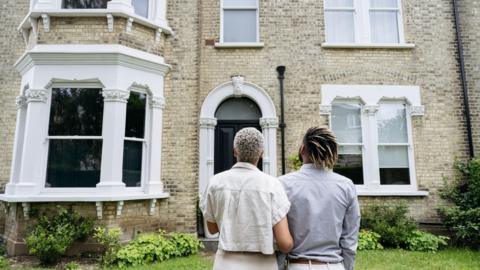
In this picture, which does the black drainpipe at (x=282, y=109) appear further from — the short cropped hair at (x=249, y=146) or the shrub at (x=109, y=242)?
the short cropped hair at (x=249, y=146)

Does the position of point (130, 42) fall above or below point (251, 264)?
above

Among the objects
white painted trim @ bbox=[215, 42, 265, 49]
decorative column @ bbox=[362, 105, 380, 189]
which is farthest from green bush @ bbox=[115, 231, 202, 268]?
white painted trim @ bbox=[215, 42, 265, 49]

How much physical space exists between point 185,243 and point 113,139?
2.48 metres

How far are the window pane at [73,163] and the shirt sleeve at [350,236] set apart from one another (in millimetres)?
5089

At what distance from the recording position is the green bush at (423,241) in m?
6.38

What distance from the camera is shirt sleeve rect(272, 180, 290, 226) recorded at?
197cm

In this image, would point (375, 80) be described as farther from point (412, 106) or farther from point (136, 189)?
point (136, 189)

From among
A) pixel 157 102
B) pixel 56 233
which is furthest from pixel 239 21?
pixel 56 233

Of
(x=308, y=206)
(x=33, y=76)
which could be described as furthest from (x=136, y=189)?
(x=308, y=206)

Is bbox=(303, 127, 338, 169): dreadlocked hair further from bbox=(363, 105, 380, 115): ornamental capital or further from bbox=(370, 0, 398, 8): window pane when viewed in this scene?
bbox=(370, 0, 398, 8): window pane

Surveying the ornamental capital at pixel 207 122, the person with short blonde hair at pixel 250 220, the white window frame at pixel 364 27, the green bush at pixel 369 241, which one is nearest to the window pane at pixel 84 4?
the ornamental capital at pixel 207 122

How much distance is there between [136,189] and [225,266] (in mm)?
4604

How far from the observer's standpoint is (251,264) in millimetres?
1985

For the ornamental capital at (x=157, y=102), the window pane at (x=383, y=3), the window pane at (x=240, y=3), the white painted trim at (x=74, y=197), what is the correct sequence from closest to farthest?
the white painted trim at (x=74, y=197) < the ornamental capital at (x=157, y=102) < the window pane at (x=240, y=3) < the window pane at (x=383, y=3)
